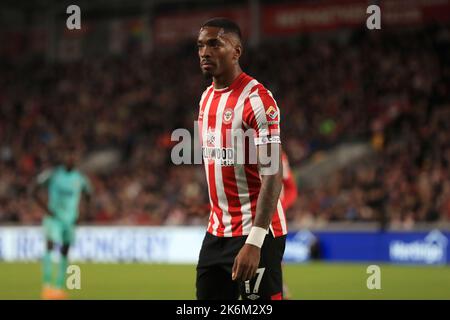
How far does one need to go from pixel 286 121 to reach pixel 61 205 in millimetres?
11686

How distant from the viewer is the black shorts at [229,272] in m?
4.74

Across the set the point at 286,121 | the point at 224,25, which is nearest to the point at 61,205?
the point at 224,25

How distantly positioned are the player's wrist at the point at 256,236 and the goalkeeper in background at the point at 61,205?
7.56m

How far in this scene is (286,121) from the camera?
78.5ft

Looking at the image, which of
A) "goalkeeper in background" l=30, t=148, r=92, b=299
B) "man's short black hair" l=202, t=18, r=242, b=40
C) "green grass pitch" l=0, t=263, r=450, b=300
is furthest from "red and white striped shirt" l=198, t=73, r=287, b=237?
"goalkeeper in background" l=30, t=148, r=92, b=299

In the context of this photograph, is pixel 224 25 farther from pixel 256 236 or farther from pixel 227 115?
pixel 256 236

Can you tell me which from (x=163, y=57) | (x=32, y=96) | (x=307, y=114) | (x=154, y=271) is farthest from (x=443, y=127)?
(x=32, y=96)

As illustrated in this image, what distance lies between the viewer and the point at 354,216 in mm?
18641

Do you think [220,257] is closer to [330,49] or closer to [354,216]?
[354,216]

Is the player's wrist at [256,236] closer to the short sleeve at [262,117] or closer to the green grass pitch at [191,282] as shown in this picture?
the short sleeve at [262,117]

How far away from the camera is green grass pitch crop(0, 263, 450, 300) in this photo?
11492 millimetres

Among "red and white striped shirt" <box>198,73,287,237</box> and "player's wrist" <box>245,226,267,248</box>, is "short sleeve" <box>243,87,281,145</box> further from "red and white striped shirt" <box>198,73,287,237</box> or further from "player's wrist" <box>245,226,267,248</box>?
"player's wrist" <box>245,226,267,248</box>

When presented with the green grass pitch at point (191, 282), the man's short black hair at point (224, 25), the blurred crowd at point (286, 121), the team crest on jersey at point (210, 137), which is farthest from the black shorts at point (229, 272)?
the blurred crowd at point (286, 121)

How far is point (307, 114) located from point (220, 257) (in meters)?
19.1
